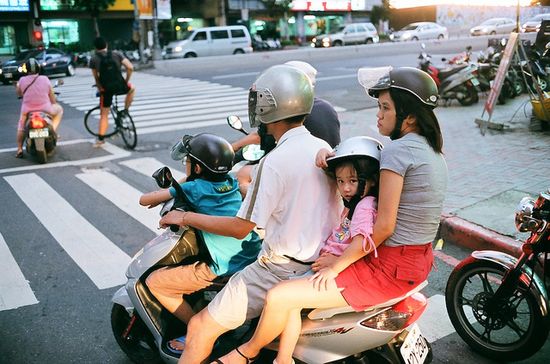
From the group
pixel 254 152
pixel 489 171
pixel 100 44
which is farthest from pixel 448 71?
pixel 254 152

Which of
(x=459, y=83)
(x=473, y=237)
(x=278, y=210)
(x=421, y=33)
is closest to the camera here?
(x=278, y=210)

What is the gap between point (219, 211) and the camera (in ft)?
10.3

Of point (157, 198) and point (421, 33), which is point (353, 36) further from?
point (157, 198)

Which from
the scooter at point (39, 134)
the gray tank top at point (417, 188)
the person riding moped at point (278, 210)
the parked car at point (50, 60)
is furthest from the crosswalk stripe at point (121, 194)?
the parked car at point (50, 60)

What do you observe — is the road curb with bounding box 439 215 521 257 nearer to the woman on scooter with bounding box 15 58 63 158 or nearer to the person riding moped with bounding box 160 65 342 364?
the person riding moped with bounding box 160 65 342 364

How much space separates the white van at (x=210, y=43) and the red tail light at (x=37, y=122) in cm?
2085

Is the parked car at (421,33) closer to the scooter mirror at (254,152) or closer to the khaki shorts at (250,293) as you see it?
the scooter mirror at (254,152)

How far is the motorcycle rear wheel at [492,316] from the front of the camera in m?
3.24

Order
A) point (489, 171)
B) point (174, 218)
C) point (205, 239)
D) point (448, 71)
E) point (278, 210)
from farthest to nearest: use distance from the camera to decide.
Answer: point (448, 71) < point (489, 171) < point (205, 239) < point (174, 218) < point (278, 210)

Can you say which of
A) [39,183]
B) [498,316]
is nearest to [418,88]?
[498,316]

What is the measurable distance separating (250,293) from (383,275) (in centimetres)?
65

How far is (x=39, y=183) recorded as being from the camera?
7.67 metres

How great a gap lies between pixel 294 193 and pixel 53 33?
145 ft

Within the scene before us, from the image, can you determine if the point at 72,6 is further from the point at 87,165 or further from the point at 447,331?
the point at 447,331
